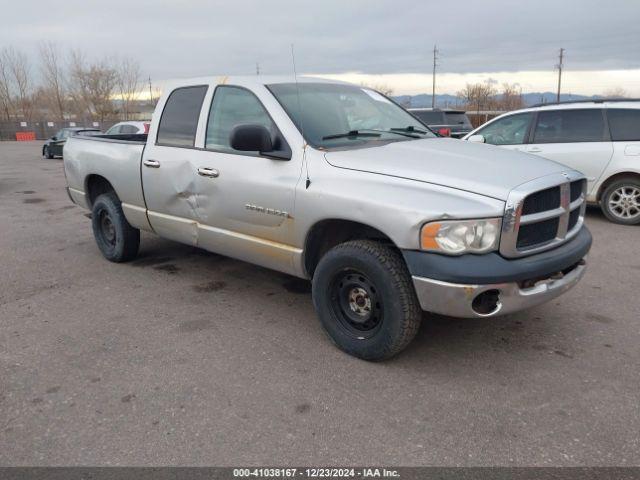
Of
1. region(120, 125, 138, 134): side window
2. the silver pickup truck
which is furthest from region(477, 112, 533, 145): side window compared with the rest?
region(120, 125, 138, 134): side window

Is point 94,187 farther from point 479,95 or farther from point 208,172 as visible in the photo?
point 479,95

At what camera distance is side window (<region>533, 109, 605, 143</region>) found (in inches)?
307

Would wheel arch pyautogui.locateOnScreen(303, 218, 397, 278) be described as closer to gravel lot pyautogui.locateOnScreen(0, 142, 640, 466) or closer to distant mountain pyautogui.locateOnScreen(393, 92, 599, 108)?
gravel lot pyautogui.locateOnScreen(0, 142, 640, 466)

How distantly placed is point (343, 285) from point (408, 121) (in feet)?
6.51

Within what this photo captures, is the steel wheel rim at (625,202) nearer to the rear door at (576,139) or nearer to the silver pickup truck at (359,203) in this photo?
the rear door at (576,139)

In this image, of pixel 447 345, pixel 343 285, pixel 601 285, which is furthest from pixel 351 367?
pixel 601 285

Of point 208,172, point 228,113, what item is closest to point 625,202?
point 228,113

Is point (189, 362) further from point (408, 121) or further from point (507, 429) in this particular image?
point (408, 121)

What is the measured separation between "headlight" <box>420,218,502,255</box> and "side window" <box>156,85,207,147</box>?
2493mm

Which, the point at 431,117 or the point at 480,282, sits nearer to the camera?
the point at 480,282

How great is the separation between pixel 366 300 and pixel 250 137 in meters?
1.39

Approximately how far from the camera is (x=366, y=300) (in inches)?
136

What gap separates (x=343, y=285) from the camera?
353 centimetres

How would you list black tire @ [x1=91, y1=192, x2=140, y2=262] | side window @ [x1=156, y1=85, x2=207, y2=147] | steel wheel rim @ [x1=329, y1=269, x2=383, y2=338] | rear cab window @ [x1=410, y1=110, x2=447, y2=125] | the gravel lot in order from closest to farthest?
the gravel lot → steel wheel rim @ [x1=329, y1=269, x2=383, y2=338] → side window @ [x1=156, y1=85, x2=207, y2=147] → black tire @ [x1=91, y1=192, x2=140, y2=262] → rear cab window @ [x1=410, y1=110, x2=447, y2=125]
